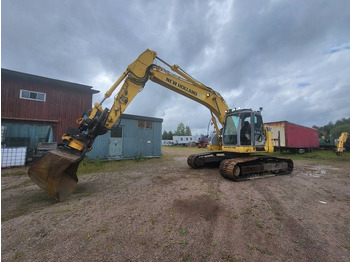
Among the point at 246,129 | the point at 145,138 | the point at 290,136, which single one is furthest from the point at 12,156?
the point at 290,136

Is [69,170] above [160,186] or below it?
above

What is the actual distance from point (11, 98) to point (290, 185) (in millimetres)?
18119

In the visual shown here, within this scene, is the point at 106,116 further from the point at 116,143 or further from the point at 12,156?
the point at 12,156

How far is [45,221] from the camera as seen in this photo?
3.50 metres

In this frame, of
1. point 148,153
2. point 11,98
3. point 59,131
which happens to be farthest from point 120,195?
point 11,98

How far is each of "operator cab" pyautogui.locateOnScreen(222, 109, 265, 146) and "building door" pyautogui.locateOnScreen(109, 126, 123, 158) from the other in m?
8.17

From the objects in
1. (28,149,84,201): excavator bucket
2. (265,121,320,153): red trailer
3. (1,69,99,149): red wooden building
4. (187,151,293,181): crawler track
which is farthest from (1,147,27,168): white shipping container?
(265,121,320,153): red trailer

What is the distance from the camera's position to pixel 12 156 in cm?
947

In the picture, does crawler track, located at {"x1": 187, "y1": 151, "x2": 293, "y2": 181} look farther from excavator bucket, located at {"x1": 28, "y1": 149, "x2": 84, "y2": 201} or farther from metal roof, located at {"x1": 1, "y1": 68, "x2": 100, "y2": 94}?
metal roof, located at {"x1": 1, "y1": 68, "x2": 100, "y2": 94}

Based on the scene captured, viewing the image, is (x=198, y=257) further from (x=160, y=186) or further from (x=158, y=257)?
(x=160, y=186)

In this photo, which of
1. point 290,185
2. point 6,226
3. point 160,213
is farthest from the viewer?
point 290,185

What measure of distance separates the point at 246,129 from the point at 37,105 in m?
15.2

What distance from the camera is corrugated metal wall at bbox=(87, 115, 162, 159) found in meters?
12.0

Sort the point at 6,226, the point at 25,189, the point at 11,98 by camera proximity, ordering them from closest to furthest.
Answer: the point at 6,226, the point at 25,189, the point at 11,98
